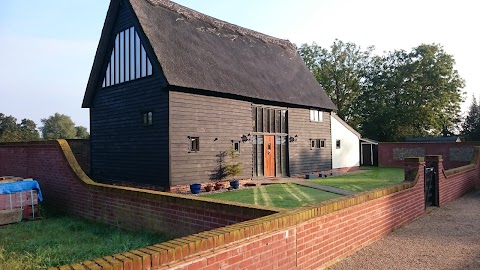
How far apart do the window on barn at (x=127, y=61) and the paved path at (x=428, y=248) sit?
11762mm

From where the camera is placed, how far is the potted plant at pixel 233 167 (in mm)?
16031

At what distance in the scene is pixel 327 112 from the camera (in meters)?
24.1

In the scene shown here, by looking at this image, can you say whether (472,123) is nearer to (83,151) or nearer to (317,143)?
(317,143)

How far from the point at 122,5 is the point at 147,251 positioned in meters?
16.0

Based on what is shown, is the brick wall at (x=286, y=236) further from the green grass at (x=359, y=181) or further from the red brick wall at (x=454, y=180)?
the green grass at (x=359, y=181)

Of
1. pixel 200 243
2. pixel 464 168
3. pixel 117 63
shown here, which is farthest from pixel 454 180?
pixel 117 63

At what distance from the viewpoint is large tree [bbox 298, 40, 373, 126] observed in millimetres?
43031

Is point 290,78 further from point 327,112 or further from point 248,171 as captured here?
point 248,171

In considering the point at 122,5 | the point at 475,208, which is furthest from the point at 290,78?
the point at 475,208

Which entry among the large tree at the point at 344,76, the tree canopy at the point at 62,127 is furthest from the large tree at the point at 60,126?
the large tree at the point at 344,76

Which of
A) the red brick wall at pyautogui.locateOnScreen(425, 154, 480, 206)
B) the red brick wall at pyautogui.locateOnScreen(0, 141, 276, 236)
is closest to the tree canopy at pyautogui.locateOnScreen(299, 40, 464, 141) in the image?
the red brick wall at pyautogui.locateOnScreen(425, 154, 480, 206)

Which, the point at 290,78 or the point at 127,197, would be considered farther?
the point at 290,78

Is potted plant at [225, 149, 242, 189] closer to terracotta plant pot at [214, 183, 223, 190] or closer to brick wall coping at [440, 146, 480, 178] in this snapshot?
terracotta plant pot at [214, 183, 223, 190]

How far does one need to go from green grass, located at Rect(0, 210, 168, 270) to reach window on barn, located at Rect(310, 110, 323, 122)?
1606cm
